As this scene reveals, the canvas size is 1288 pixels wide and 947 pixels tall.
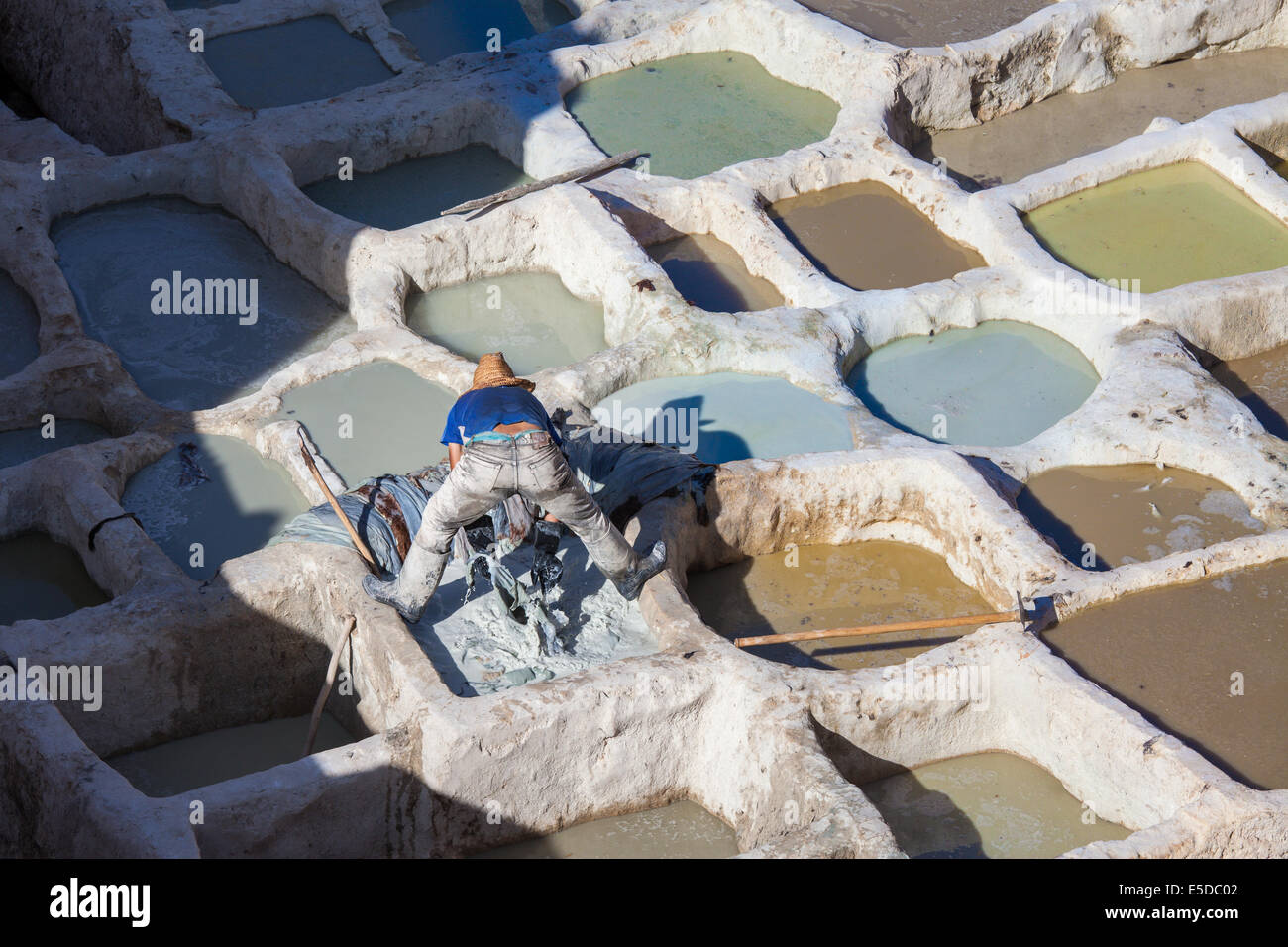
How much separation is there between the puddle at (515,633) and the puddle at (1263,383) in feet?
16.5

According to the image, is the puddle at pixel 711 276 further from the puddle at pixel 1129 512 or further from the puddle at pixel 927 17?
the puddle at pixel 927 17

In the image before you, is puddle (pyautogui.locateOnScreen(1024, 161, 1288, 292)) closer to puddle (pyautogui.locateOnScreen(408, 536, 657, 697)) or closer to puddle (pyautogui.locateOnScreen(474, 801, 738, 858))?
puddle (pyautogui.locateOnScreen(408, 536, 657, 697))

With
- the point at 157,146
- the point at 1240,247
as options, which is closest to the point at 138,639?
the point at 157,146

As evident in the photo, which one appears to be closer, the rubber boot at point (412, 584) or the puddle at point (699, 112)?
the rubber boot at point (412, 584)

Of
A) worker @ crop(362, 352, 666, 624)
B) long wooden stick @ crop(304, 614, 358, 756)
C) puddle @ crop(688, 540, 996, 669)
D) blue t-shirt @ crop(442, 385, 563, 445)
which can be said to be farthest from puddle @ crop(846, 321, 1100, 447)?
long wooden stick @ crop(304, 614, 358, 756)

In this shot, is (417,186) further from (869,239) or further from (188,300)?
(869,239)

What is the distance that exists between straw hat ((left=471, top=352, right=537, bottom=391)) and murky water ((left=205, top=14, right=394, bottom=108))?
6.81 metres

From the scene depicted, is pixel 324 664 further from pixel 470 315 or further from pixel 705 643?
pixel 470 315

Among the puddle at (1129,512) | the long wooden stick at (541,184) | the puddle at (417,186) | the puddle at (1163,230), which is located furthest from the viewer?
the puddle at (417,186)

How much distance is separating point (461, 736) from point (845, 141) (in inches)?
297

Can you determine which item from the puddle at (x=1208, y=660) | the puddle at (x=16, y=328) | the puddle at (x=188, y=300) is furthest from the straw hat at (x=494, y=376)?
the puddle at (x=16, y=328)

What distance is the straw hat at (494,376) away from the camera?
25.6 ft

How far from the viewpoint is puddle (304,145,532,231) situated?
12797 mm

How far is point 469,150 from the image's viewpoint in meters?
13.7
